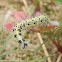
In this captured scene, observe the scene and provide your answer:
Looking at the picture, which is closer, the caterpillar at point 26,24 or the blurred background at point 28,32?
the caterpillar at point 26,24

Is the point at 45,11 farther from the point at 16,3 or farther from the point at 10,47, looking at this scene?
the point at 10,47

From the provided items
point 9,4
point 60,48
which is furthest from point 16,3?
point 60,48

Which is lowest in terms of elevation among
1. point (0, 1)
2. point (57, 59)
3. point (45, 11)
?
point (57, 59)

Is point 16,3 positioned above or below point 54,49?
above

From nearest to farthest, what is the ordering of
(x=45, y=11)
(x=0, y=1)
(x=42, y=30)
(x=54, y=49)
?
1. (x=42, y=30)
2. (x=54, y=49)
3. (x=45, y=11)
4. (x=0, y=1)

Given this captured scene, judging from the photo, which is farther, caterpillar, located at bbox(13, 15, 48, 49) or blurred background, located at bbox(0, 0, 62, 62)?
blurred background, located at bbox(0, 0, 62, 62)

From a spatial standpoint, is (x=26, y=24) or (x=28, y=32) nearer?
(x=26, y=24)

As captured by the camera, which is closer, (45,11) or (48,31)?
(48,31)

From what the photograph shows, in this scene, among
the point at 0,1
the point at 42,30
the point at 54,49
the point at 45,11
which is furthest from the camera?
the point at 0,1
